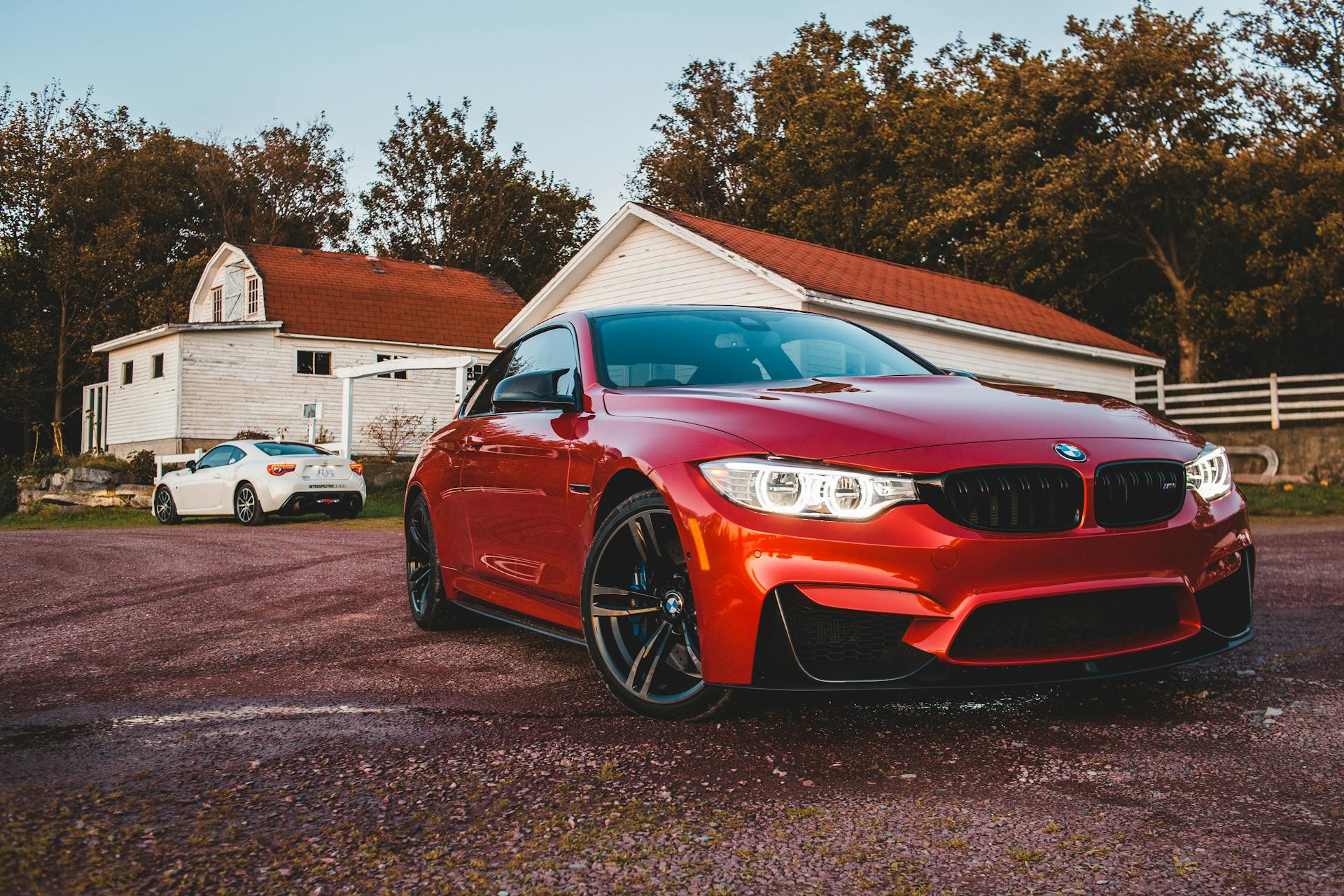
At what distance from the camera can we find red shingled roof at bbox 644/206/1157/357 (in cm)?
1992

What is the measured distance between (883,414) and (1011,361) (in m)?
20.4

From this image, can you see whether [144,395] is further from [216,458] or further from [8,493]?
[216,458]

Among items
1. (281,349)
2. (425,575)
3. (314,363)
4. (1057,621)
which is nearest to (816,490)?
(1057,621)

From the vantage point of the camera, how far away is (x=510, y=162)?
52.5 m

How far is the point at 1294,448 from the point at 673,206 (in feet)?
84.9

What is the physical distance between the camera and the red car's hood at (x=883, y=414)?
3.42m

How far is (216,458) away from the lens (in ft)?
→ 63.7

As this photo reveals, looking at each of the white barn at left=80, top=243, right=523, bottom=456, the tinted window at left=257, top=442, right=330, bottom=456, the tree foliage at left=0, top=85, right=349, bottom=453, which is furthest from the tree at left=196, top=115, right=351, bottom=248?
the tinted window at left=257, top=442, right=330, bottom=456

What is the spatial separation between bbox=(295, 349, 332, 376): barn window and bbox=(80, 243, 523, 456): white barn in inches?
1.5

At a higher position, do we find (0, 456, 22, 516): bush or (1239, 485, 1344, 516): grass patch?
(1239, 485, 1344, 516): grass patch

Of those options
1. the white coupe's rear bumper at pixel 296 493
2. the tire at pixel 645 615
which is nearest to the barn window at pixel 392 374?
the white coupe's rear bumper at pixel 296 493

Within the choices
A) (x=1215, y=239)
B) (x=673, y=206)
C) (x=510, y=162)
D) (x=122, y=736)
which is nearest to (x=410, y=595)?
(x=122, y=736)

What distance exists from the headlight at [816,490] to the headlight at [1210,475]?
109 cm

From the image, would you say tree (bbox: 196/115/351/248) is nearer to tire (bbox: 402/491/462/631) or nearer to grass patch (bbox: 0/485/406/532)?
grass patch (bbox: 0/485/406/532)
